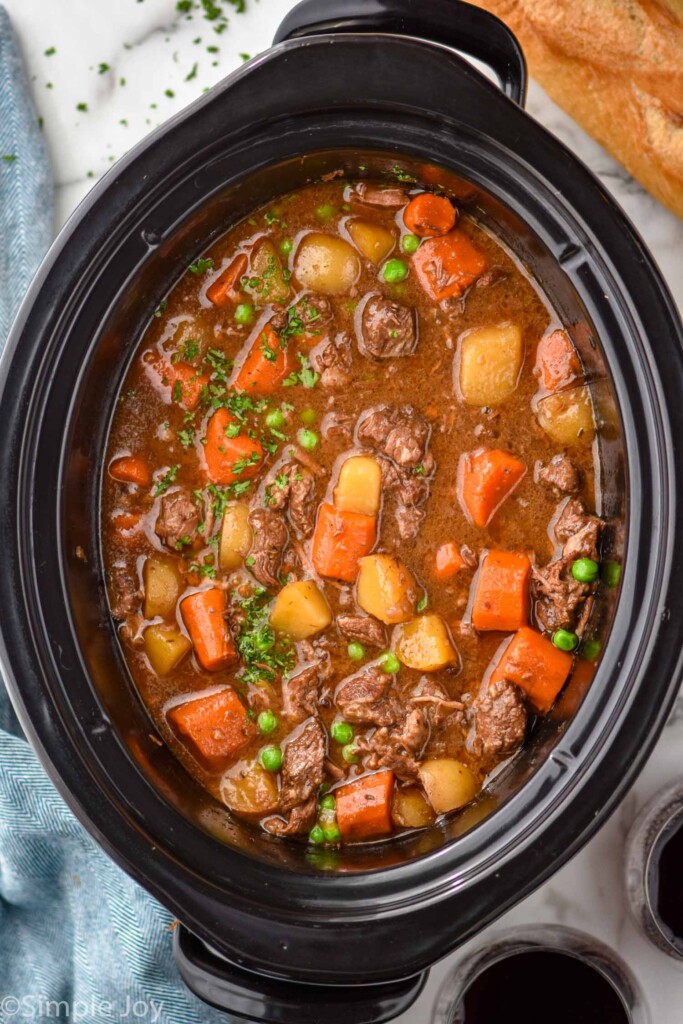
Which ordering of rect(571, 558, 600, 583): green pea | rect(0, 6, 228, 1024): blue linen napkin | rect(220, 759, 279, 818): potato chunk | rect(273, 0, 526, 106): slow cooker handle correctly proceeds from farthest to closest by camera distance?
rect(0, 6, 228, 1024): blue linen napkin, rect(220, 759, 279, 818): potato chunk, rect(571, 558, 600, 583): green pea, rect(273, 0, 526, 106): slow cooker handle

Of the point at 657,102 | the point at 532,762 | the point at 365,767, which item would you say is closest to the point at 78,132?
the point at 657,102

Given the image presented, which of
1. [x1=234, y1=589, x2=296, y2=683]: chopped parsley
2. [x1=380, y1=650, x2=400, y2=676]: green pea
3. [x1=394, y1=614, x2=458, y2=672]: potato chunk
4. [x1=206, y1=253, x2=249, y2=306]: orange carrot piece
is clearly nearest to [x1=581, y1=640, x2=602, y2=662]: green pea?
[x1=394, y1=614, x2=458, y2=672]: potato chunk

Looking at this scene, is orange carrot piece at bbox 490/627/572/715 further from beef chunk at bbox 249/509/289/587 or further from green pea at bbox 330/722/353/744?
beef chunk at bbox 249/509/289/587

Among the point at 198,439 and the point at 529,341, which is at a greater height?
the point at 198,439

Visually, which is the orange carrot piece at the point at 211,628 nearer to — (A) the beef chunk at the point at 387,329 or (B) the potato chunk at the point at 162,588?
(B) the potato chunk at the point at 162,588

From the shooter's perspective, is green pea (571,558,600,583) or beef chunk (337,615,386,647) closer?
green pea (571,558,600,583)

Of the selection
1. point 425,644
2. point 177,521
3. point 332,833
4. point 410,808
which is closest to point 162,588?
point 177,521

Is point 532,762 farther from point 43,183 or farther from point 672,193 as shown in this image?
point 43,183
